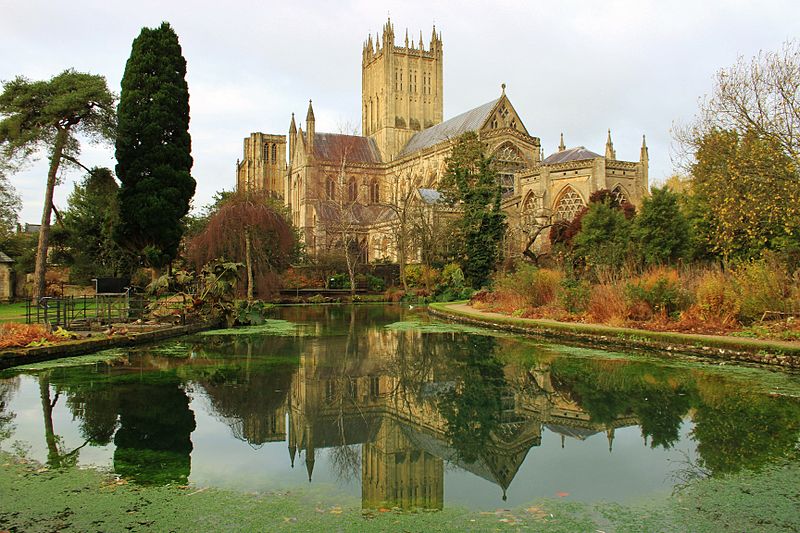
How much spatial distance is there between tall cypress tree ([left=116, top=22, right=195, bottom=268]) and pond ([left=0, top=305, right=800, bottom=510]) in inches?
518

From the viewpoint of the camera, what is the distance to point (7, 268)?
2819cm

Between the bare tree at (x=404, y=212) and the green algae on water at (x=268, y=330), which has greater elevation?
the bare tree at (x=404, y=212)

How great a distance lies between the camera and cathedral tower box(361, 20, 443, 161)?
2510 inches

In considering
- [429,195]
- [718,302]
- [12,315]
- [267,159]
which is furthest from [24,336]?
[267,159]

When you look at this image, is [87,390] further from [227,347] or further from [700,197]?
[700,197]

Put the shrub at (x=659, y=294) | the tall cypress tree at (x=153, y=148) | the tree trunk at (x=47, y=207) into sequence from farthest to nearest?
the tall cypress tree at (x=153, y=148) → the tree trunk at (x=47, y=207) → the shrub at (x=659, y=294)

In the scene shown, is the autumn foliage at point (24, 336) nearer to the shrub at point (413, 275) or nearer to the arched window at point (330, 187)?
the shrub at point (413, 275)

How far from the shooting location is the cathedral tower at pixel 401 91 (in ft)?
209

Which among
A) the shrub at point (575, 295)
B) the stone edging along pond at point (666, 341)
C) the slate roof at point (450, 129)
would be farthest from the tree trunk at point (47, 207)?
the slate roof at point (450, 129)

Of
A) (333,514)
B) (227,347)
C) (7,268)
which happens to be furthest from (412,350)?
(7,268)

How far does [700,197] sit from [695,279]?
602cm

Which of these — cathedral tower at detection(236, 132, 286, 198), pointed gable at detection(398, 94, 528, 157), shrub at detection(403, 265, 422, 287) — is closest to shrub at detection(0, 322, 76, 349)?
shrub at detection(403, 265, 422, 287)

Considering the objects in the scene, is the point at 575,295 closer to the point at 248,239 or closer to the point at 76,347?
the point at 76,347

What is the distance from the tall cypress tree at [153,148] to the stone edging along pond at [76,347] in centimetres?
1031
